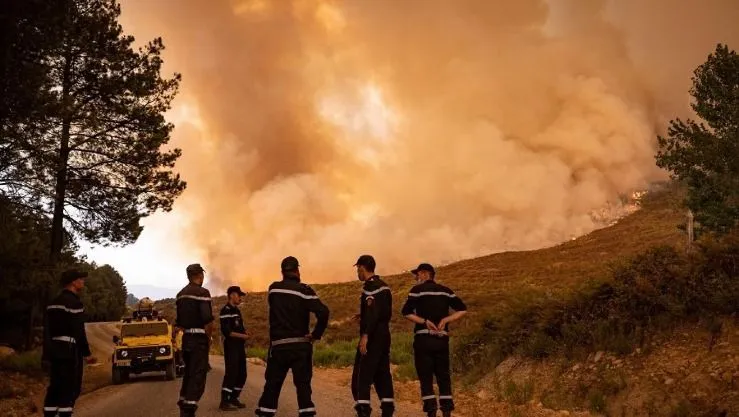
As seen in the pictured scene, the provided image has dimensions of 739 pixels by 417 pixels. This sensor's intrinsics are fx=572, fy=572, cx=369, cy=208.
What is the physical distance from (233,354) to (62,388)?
138 inches

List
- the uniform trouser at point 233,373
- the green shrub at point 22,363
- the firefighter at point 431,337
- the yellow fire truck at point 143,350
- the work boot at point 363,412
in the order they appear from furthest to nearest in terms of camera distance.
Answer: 1. the yellow fire truck at point 143,350
2. the green shrub at point 22,363
3. the uniform trouser at point 233,373
4. the firefighter at point 431,337
5. the work boot at point 363,412

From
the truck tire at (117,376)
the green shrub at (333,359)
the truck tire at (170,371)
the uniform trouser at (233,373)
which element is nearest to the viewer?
the uniform trouser at (233,373)

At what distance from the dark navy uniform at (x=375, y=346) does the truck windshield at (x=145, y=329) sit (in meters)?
13.0

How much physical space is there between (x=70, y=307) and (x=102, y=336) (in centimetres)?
4192

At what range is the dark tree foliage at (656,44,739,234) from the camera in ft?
103

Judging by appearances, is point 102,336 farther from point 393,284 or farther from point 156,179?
point 393,284

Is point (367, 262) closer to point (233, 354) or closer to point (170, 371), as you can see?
point (233, 354)

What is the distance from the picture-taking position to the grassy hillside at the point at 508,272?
211 feet

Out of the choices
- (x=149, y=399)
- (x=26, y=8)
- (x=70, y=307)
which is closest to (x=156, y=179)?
(x=26, y=8)

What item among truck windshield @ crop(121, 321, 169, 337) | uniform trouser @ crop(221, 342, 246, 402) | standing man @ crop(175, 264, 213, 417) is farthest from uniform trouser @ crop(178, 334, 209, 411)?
truck windshield @ crop(121, 321, 169, 337)

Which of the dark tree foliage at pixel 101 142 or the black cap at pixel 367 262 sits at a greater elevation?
the dark tree foliage at pixel 101 142

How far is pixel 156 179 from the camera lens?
845 inches

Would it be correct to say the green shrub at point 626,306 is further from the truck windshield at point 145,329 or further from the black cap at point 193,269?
the truck windshield at point 145,329

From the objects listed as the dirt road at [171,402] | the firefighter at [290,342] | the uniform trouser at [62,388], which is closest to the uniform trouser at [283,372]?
the firefighter at [290,342]
